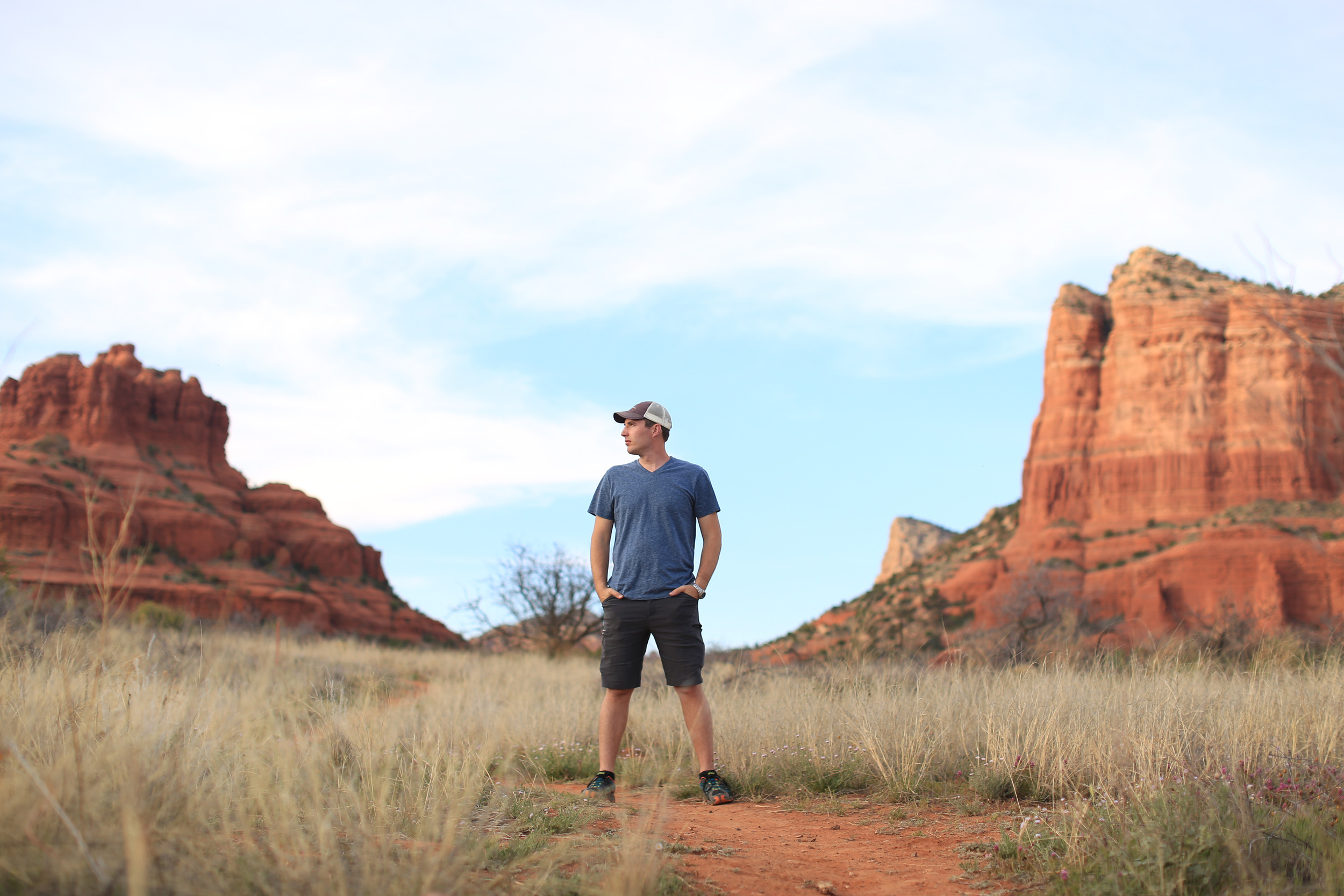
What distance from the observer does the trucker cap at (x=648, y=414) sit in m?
5.73

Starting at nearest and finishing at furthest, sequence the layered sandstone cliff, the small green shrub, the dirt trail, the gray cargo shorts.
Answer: the dirt trail, the gray cargo shorts, the small green shrub, the layered sandstone cliff

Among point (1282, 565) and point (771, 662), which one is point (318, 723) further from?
point (1282, 565)

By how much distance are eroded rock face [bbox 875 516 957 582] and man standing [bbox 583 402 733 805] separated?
76576mm

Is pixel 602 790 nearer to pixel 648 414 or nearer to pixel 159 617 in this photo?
pixel 648 414

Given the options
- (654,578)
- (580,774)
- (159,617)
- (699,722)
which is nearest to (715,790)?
(699,722)

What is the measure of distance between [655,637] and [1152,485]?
5049 cm

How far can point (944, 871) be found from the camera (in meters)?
4.10

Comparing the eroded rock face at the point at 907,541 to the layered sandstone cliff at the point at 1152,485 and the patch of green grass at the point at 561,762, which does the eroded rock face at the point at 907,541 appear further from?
the patch of green grass at the point at 561,762

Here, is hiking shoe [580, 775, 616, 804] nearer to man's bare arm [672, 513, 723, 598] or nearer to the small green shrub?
man's bare arm [672, 513, 723, 598]

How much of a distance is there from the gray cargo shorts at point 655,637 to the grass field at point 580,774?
495 mm

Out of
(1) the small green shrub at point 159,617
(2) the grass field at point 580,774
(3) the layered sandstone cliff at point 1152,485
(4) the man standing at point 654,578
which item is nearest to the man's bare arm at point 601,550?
(4) the man standing at point 654,578

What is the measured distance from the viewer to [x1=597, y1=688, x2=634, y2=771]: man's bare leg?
216 inches

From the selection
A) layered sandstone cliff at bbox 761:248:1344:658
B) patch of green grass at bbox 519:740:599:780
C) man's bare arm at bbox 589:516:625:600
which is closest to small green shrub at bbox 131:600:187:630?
patch of green grass at bbox 519:740:599:780

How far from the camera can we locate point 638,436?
571 cm
